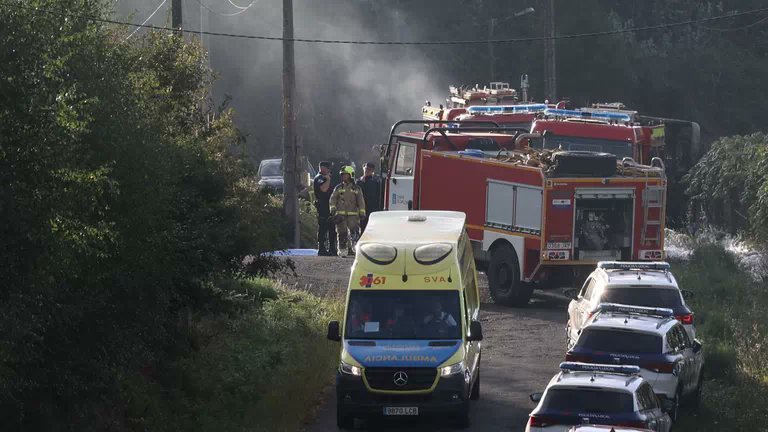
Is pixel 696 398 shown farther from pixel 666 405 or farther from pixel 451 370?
pixel 451 370

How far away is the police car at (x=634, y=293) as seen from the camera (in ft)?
55.9

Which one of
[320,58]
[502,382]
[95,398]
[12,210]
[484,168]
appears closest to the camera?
[12,210]

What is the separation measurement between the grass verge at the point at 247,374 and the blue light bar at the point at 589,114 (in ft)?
30.6

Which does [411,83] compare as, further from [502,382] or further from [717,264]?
[502,382]

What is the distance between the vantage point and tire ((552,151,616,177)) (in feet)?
71.3

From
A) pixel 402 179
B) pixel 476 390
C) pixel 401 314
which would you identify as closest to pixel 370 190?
pixel 402 179

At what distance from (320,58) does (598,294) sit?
40253mm

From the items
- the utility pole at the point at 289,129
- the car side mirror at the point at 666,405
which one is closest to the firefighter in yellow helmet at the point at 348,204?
the utility pole at the point at 289,129

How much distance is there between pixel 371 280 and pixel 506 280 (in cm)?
847

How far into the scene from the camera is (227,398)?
1545 centimetres

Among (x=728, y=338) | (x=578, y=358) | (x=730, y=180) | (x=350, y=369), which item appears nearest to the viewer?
(x=350, y=369)

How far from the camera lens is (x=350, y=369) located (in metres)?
14.1

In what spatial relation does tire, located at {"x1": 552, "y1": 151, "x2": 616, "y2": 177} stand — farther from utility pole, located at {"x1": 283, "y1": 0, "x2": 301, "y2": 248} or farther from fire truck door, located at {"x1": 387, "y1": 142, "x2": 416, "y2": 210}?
utility pole, located at {"x1": 283, "y1": 0, "x2": 301, "y2": 248}

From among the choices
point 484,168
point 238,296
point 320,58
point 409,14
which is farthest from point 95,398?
point 409,14
